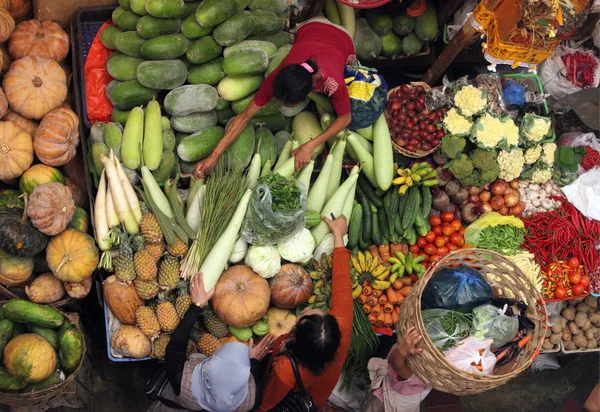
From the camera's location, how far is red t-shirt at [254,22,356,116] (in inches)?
134

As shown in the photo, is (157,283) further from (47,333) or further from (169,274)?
(47,333)

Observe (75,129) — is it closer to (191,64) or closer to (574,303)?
(191,64)

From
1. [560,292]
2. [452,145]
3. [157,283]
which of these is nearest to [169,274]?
[157,283]

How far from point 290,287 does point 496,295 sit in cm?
130

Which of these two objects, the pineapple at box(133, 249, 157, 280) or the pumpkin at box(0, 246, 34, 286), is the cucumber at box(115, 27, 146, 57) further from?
the pumpkin at box(0, 246, 34, 286)

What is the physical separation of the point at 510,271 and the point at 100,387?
299cm

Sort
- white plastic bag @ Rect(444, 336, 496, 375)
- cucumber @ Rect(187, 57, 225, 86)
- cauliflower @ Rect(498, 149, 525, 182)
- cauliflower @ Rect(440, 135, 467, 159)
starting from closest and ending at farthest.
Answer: white plastic bag @ Rect(444, 336, 496, 375) → cucumber @ Rect(187, 57, 225, 86) → cauliflower @ Rect(440, 135, 467, 159) → cauliflower @ Rect(498, 149, 525, 182)

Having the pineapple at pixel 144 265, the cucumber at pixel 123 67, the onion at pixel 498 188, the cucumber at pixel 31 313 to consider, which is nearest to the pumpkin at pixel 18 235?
the cucumber at pixel 31 313

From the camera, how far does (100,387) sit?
13.2 ft

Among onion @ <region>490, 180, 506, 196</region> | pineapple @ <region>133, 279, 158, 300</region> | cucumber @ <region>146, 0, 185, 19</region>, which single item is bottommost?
onion @ <region>490, 180, 506, 196</region>

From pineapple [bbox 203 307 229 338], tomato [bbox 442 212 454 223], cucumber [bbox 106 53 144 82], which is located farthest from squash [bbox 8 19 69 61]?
tomato [bbox 442 212 454 223]

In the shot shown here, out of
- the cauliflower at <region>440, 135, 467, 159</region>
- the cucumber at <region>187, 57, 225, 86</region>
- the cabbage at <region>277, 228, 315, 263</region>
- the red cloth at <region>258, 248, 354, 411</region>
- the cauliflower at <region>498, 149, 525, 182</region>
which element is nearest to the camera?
the red cloth at <region>258, 248, 354, 411</region>

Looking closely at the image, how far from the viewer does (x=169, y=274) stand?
10.8 ft

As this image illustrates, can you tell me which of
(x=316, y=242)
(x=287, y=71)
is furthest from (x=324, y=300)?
(x=287, y=71)
